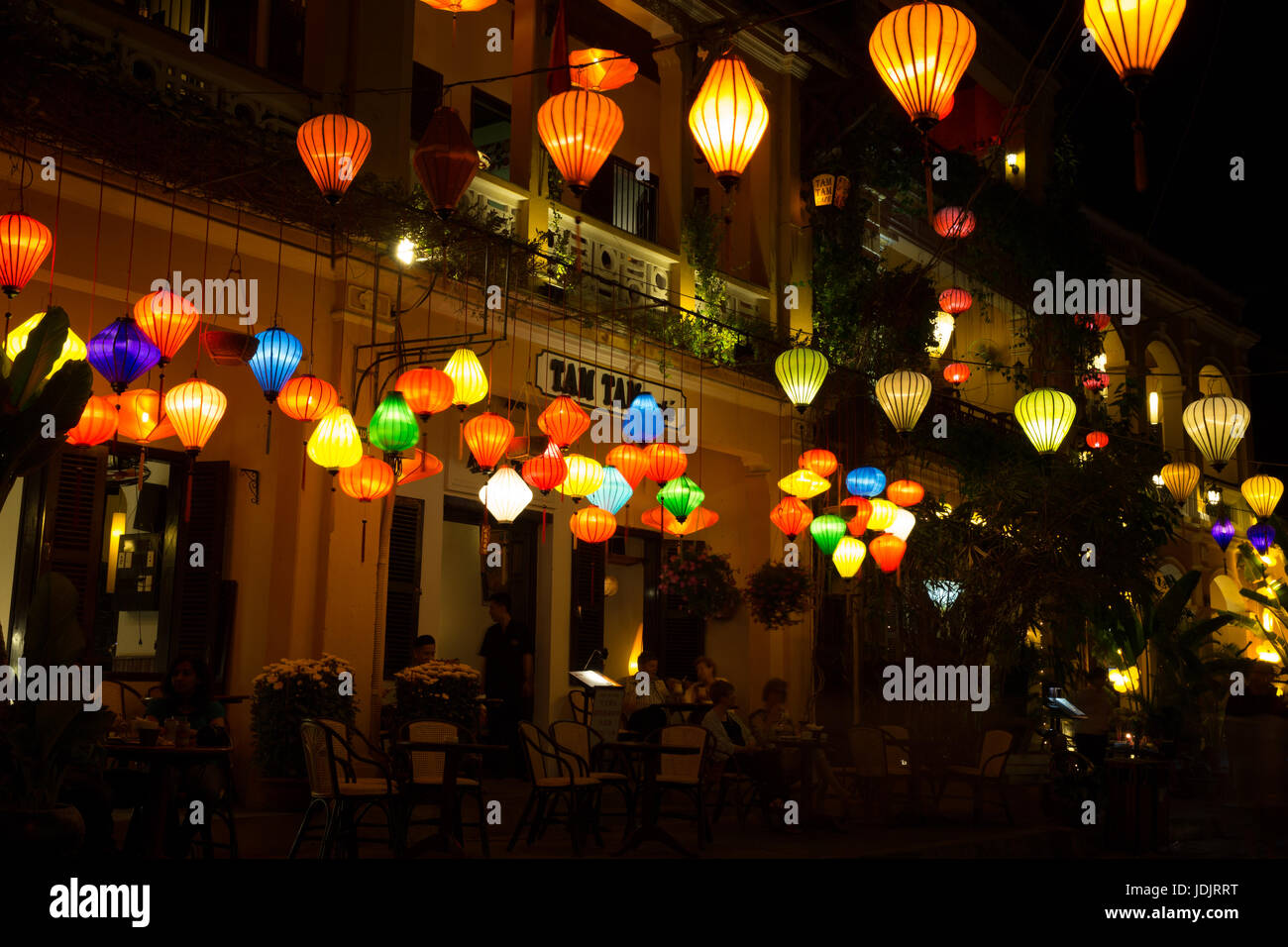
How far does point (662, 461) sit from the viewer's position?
10.3 metres

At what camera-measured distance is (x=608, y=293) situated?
12.4 m

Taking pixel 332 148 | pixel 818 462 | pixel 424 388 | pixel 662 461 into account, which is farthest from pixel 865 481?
pixel 332 148

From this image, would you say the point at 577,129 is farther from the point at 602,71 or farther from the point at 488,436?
the point at 602,71

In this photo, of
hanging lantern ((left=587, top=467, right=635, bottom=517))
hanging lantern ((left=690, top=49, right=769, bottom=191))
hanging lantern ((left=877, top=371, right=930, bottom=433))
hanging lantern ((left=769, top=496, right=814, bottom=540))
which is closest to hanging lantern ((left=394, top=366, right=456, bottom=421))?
hanging lantern ((left=587, top=467, right=635, bottom=517))

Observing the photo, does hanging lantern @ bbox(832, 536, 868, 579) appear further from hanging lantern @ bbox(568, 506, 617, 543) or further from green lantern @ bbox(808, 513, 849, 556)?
hanging lantern @ bbox(568, 506, 617, 543)

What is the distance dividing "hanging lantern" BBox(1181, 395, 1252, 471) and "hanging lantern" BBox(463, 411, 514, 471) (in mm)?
6039

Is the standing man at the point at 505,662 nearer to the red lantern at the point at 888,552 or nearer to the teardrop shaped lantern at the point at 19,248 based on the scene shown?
the red lantern at the point at 888,552

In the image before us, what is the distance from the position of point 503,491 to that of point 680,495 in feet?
5.69

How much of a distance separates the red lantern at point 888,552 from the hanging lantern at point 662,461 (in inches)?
123

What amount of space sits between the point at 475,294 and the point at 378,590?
2.88 meters

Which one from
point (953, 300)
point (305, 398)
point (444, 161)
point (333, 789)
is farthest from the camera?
point (953, 300)

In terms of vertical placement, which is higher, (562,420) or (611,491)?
(562,420)
